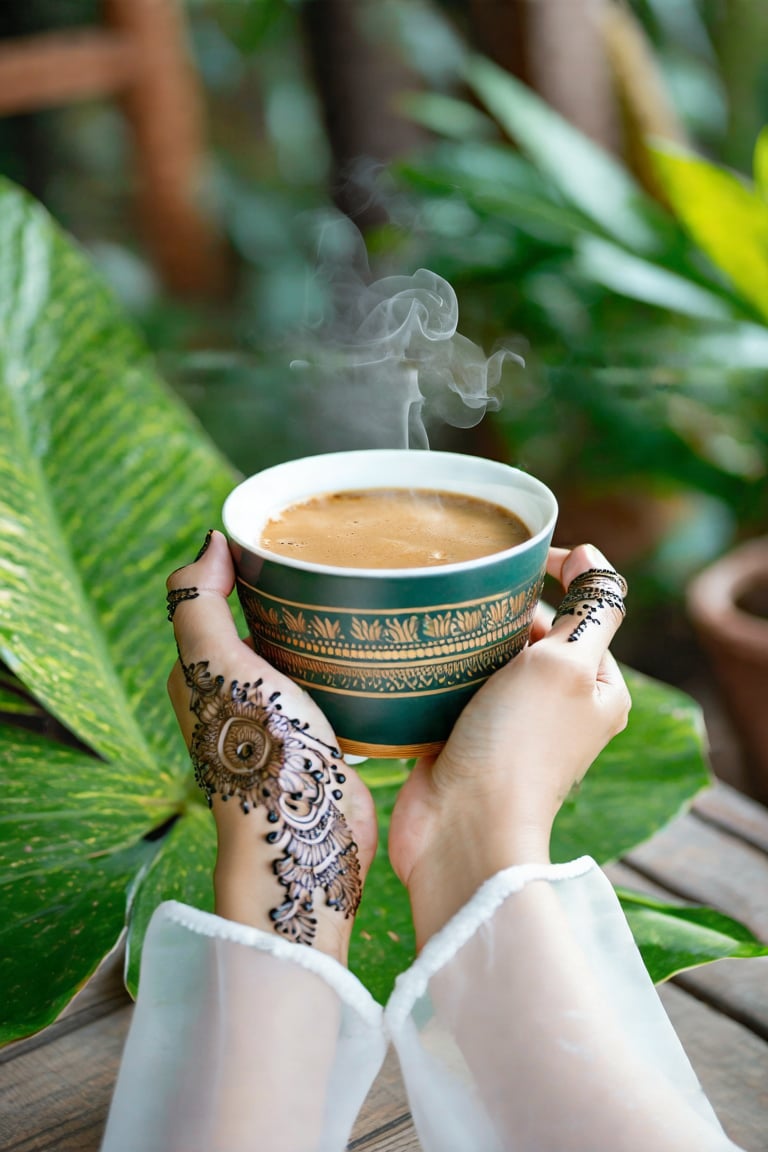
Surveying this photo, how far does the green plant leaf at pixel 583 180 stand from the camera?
158 centimetres

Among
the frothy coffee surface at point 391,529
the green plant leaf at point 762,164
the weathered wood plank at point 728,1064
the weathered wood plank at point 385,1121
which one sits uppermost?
the frothy coffee surface at point 391,529

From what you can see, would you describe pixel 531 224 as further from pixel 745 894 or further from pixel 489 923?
pixel 489 923

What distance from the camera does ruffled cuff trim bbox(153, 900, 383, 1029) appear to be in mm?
504

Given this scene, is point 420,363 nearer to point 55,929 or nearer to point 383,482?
point 383,482

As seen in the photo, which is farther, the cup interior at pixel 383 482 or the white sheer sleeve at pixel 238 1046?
the cup interior at pixel 383 482

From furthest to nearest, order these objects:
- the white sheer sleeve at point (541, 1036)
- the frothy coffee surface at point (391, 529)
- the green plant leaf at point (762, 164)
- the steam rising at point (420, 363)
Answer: the green plant leaf at point (762, 164) → the steam rising at point (420, 363) → the frothy coffee surface at point (391, 529) → the white sheer sleeve at point (541, 1036)

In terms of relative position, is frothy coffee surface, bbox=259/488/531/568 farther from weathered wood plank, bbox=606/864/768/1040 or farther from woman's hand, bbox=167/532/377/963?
weathered wood plank, bbox=606/864/768/1040

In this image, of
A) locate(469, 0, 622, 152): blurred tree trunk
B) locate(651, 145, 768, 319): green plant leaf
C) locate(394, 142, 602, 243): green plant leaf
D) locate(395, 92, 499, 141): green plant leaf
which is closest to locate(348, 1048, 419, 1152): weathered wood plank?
locate(651, 145, 768, 319): green plant leaf

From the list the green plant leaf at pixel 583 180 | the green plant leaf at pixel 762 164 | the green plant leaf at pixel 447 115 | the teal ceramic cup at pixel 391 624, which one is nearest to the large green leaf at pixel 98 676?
the teal ceramic cup at pixel 391 624

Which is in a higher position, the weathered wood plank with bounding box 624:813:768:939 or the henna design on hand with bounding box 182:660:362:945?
the henna design on hand with bounding box 182:660:362:945

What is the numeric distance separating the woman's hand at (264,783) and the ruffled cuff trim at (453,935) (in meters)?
0.05

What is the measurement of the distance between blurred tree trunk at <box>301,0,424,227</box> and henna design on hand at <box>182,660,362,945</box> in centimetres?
181

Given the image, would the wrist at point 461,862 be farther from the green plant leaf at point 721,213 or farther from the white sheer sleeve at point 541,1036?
the green plant leaf at point 721,213

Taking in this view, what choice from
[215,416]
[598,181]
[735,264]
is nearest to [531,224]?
[598,181]
